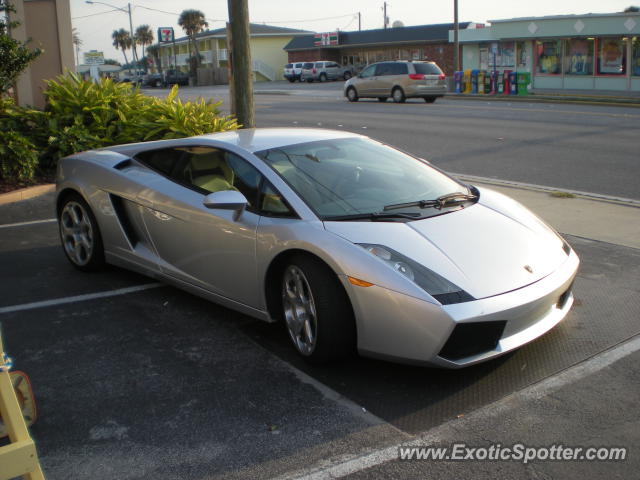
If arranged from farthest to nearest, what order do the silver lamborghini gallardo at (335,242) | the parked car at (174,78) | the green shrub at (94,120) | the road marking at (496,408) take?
the parked car at (174,78), the green shrub at (94,120), the silver lamborghini gallardo at (335,242), the road marking at (496,408)

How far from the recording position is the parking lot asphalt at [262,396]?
11.4 ft

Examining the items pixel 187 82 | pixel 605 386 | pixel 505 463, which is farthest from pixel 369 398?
pixel 187 82

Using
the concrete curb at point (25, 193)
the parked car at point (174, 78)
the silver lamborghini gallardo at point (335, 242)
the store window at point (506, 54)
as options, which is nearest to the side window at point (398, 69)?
the store window at point (506, 54)

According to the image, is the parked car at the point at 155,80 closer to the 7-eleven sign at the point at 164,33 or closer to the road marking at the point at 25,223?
the 7-eleven sign at the point at 164,33

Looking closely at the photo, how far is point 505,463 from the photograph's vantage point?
11.0 feet

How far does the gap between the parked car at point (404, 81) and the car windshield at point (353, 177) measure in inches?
937

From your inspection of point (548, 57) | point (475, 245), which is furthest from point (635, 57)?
point (475, 245)

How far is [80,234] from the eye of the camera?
21.2ft

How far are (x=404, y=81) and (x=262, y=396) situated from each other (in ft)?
85.3

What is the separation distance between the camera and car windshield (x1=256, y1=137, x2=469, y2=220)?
4746 mm

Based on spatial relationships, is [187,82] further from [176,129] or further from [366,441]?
[366,441]

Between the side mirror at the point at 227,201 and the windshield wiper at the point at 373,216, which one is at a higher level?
the side mirror at the point at 227,201

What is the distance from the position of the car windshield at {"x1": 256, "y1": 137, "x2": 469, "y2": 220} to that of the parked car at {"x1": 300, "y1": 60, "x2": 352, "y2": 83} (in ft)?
184

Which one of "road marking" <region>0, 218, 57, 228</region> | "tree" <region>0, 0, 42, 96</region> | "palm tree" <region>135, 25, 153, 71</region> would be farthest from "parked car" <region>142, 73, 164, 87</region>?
"road marking" <region>0, 218, 57, 228</region>
